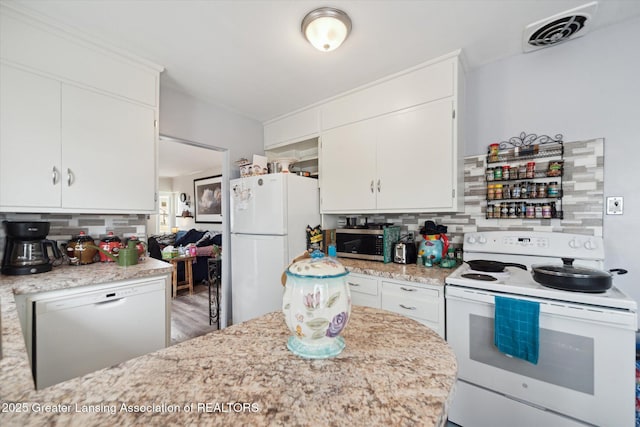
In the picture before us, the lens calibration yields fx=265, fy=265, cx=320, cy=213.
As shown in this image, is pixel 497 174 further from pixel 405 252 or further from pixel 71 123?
pixel 71 123

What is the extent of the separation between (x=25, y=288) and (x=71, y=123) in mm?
1009

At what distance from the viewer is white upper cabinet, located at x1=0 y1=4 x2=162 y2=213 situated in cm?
147

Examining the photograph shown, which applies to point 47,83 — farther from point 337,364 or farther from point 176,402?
point 337,364

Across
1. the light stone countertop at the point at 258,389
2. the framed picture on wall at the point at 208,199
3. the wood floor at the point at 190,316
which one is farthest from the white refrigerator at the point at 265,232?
the framed picture on wall at the point at 208,199

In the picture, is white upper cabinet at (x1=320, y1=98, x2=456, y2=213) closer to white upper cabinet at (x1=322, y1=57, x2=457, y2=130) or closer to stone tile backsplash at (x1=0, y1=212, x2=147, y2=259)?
white upper cabinet at (x1=322, y1=57, x2=457, y2=130)

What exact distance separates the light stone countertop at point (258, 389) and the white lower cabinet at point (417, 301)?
98cm

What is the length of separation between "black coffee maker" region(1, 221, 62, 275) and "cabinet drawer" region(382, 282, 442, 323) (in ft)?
7.18

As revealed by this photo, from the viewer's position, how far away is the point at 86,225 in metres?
2.00

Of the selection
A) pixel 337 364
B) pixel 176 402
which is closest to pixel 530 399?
pixel 337 364

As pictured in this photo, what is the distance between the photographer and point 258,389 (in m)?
0.57

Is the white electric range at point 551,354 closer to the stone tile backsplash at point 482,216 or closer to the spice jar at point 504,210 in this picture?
the stone tile backsplash at point 482,216

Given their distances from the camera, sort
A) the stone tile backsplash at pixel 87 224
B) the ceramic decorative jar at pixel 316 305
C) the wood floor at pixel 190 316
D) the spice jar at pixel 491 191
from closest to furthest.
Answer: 1. the ceramic decorative jar at pixel 316 305
2. the stone tile backsplash at pixel 87 224
3. the spice jar at pixel 491 191
4. the wood floor at pixel 190 316

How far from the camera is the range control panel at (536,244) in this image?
166 centimetres

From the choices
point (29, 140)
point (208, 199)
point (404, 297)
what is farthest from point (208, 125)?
point (208, 199)
